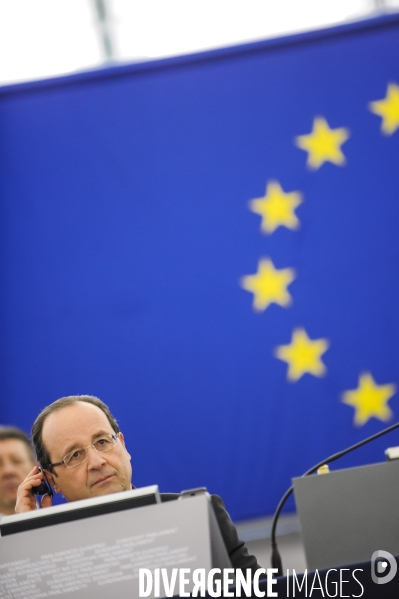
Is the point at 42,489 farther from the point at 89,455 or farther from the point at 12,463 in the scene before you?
the point at 12,463

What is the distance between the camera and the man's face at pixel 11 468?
2.71m

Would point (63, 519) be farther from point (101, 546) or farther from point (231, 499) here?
point (231, 499)

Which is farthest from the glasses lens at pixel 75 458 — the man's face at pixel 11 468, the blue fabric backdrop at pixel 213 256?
the blue fabric backdrop at pixel 213 256

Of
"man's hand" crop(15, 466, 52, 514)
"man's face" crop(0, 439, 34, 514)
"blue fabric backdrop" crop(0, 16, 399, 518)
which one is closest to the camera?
"man's hand" crop(15, 466, 52, 514)

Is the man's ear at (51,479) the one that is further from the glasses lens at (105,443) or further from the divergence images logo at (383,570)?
the divergence images logo at (383,570)

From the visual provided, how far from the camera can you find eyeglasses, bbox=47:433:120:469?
1.96m

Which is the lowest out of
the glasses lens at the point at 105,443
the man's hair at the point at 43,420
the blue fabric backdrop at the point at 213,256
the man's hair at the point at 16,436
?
the glasses lens at the point at 105,443

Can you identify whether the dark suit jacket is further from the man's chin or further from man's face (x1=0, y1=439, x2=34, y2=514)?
man's face (x1=0, y1=439, x2=34, y2=514)

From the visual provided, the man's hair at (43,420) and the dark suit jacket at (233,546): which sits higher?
the man's hair at (43,420)

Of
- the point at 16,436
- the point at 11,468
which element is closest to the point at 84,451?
the point at 11,468

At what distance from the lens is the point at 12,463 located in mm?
2789

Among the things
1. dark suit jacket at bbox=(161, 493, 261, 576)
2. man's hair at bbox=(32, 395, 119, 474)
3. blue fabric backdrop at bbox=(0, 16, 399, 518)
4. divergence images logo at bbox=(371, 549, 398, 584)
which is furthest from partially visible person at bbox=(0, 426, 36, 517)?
divergence images logo at bbox=(371, 549, 398, 584)

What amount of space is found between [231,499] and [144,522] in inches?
77.2

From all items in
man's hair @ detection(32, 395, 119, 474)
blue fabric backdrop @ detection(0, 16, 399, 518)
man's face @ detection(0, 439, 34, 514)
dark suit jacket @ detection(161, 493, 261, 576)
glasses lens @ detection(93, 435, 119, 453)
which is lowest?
dark suit jacket @ detection(161, 493, 261, 576)
